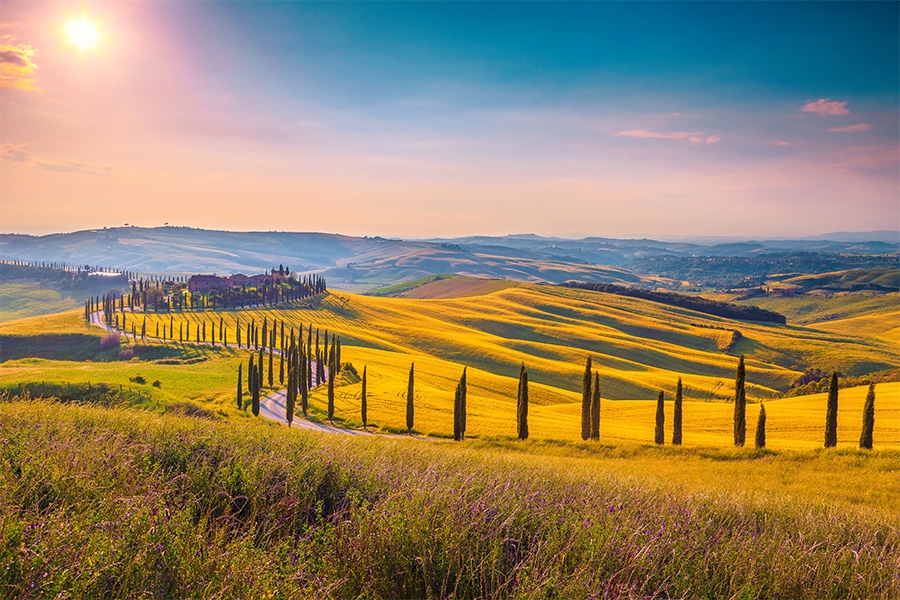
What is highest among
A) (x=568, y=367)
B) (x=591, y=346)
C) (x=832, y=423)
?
(x=832, y=423)

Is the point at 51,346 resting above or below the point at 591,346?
above

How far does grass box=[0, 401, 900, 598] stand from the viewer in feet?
19.5

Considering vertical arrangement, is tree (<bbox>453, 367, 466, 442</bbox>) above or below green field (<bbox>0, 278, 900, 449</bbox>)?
above

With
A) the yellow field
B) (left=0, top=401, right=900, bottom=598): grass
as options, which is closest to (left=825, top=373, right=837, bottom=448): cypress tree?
the yellow field

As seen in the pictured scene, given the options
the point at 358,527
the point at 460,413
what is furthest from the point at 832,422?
the point at 358,527

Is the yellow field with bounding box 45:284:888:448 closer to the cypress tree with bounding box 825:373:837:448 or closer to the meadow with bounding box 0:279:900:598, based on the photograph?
the cypress tree with bounding box 825:373:837:448

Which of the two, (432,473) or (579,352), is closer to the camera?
(432,473)

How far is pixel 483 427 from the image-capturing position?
208 ft

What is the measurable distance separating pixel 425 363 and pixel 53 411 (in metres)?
102

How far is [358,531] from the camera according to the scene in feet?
23.8

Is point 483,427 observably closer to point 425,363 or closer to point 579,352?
point 425,363

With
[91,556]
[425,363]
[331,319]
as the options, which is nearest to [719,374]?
[425,363]

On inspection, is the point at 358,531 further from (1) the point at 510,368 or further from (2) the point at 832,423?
(1) the point at 510,368

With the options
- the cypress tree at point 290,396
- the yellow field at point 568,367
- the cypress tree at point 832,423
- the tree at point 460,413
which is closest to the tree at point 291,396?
the cypress tree at point 290,396
